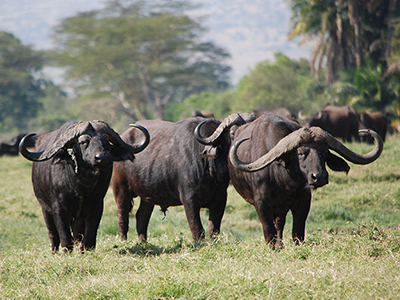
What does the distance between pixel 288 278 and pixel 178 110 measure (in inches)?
1678

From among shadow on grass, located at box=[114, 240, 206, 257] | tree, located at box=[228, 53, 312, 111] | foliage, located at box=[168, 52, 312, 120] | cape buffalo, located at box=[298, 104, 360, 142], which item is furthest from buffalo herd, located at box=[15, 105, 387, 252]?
tree, located at box=[228, 53, 312, 111]

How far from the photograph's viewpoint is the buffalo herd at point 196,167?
212 inches

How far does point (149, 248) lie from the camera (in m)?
6.16

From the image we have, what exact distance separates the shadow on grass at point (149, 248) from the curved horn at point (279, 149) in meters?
0.95

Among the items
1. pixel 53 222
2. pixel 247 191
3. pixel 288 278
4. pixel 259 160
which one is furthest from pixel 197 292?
pixel 53 222

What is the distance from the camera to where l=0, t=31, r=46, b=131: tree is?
154 feet

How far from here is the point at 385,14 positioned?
24500mm

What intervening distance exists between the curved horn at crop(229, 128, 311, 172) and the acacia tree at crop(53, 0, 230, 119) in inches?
1362

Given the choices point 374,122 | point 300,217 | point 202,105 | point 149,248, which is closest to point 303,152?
point 300,217

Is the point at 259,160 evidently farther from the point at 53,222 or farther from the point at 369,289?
the point at 53,222

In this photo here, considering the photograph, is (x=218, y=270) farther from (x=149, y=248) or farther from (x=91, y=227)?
(x=91, y=227)

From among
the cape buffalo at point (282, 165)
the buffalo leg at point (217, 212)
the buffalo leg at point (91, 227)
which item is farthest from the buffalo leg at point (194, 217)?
the buffalo leg at point (91, 227)

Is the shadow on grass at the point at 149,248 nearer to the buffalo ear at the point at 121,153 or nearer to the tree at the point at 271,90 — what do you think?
the buffalo ear at the point at 121,153

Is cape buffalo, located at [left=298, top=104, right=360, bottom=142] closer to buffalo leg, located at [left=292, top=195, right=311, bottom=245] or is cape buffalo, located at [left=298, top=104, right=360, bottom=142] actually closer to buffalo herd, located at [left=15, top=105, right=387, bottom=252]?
buffalo herd, located at [left=15, top=105, right=387, bottom=252]
